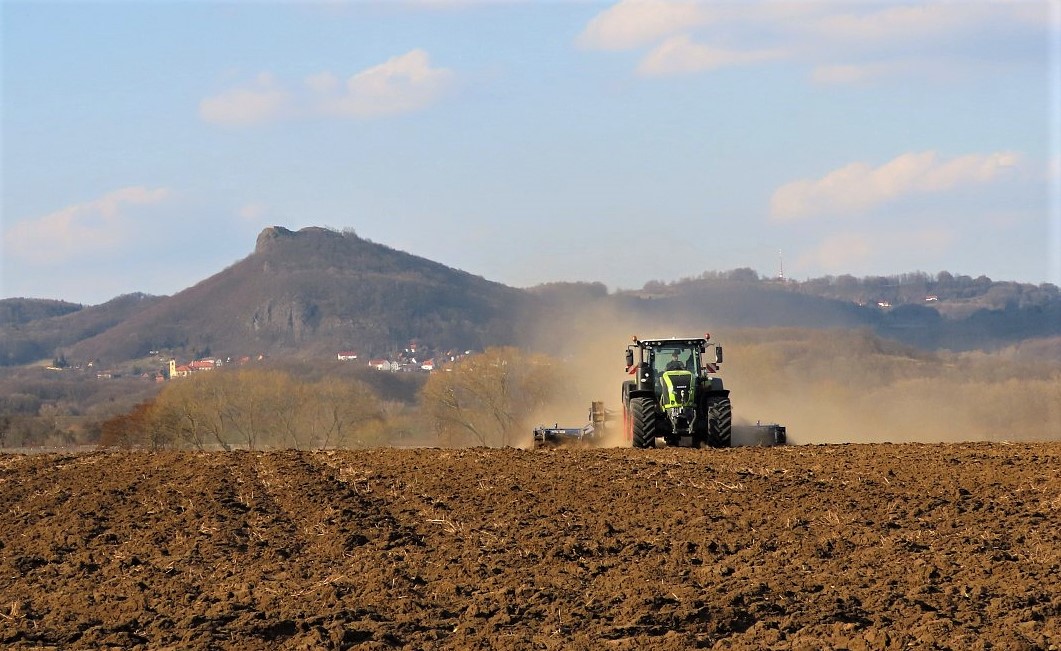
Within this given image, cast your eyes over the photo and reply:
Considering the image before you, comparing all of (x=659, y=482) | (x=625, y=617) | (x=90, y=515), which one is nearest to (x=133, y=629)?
(x=625, y=617)

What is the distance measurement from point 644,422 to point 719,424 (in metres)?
1.71

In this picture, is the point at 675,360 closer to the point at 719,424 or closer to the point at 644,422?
the point at 644,422

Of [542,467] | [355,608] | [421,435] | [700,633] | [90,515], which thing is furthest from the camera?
[421,435]

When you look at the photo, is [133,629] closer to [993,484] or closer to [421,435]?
[993,484]

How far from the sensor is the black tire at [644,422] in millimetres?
30219

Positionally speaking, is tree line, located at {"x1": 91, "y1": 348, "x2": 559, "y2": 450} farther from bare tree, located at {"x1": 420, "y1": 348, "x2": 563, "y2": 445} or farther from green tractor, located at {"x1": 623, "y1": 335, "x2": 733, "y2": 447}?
green tractor, located at {"x1": 623, "y1": 335, "x2": 733, "y2": 447}

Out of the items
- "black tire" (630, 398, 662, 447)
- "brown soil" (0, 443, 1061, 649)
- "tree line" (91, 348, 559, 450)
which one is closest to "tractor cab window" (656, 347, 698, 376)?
"black tire" (630, 398, 662, 447)

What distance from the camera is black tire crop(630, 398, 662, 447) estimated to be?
3022 cm

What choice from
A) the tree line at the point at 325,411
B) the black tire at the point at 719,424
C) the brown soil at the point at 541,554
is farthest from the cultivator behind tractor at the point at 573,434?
the tree line at the point at 325,411

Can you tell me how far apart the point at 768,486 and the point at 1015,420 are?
1914 inches

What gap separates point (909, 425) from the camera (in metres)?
51.2

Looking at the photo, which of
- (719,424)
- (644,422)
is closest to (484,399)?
(644,422)

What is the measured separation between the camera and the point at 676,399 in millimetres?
30344

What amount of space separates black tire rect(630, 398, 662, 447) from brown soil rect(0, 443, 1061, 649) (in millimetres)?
4059
